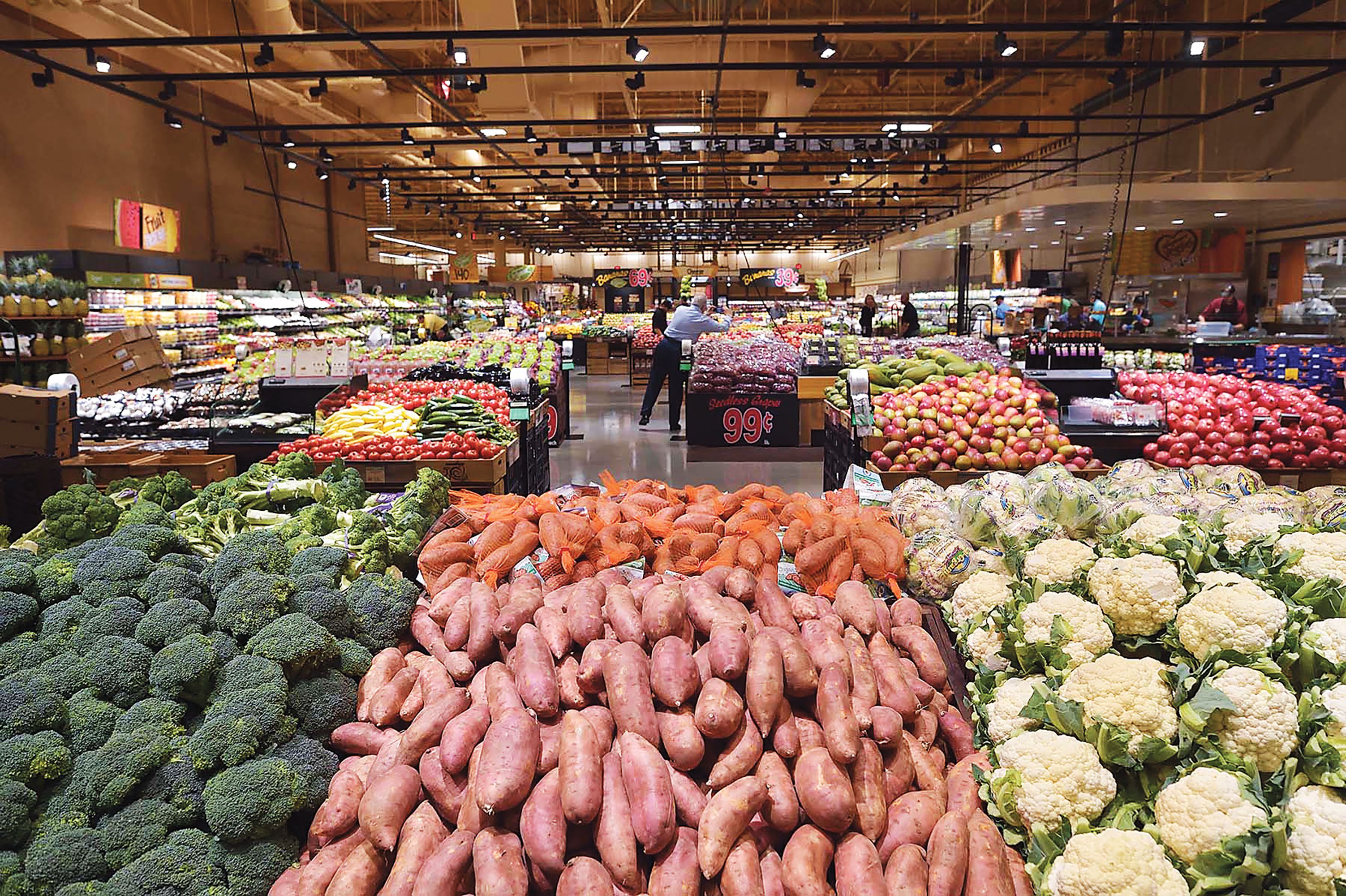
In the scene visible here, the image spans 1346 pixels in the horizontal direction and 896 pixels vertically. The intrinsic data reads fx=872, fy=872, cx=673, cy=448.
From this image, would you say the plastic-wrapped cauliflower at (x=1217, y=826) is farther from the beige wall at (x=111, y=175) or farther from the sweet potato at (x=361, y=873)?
the beige wall at (x=111, y=175)

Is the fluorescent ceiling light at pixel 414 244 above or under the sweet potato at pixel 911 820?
above

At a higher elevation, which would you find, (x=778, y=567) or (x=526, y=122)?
(x=526, y=122)

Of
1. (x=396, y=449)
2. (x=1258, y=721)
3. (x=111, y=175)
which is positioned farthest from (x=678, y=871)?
(x=111, y=175)

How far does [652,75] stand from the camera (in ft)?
43.4

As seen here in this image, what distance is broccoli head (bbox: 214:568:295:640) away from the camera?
80.0 inches

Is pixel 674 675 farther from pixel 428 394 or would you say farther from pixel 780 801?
pixel 428 394

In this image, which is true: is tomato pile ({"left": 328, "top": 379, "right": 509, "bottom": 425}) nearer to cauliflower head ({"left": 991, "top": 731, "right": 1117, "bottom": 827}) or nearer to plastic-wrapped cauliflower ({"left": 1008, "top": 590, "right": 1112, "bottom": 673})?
plastic-wrapped cauliflower ({"left": 1008, "top": 590, "right": 1112, "bottom": 673})

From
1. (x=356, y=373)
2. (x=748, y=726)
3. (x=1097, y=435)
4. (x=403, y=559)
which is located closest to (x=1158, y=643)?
(x=748, y=726)

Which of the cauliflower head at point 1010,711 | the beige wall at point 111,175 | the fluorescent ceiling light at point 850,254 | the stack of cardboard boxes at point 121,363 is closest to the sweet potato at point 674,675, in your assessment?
the cauliflower head at point 1010,711

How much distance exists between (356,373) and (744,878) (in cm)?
664

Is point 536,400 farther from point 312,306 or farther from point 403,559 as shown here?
point 312,306

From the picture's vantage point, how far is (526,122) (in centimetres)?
1192

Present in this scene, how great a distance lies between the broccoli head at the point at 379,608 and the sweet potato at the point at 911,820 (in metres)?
1.27

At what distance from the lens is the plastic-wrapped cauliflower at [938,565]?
2.42m
